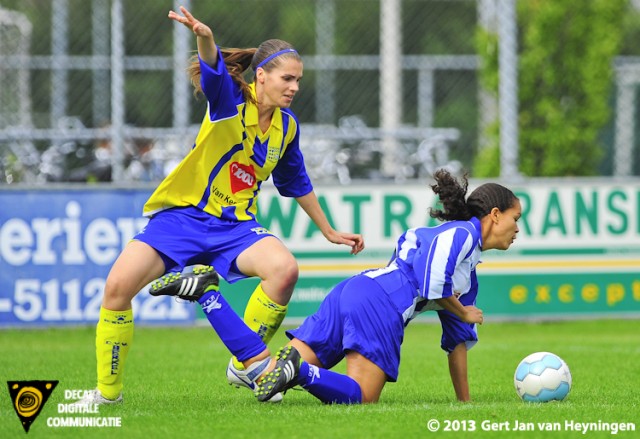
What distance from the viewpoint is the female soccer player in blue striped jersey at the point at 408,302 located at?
602 centimetres

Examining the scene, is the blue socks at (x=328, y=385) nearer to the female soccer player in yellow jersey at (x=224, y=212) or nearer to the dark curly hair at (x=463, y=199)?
the female soccer player in yellow jersey at (x=224, y=212)

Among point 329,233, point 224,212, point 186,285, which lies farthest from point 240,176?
point 186,285

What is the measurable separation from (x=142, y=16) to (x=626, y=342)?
691cm

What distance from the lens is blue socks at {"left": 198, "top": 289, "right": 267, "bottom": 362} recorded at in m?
Answer: 5.79

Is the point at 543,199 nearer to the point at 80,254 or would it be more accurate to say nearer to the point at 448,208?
the point at 80,254

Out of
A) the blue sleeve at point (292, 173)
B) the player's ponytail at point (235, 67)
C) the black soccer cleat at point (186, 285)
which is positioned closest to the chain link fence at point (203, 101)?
the blue sleeve at point (292, 173)

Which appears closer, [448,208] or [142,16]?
[448,208]

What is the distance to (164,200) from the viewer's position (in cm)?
630

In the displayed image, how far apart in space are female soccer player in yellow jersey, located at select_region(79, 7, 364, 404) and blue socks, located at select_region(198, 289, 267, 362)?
0.09 m

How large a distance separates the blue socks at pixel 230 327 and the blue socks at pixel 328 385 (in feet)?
0.83

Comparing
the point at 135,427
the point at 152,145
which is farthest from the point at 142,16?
the point at 135,427

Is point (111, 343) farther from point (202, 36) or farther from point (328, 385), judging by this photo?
point (202, 36)

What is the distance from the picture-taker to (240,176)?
21.0ft

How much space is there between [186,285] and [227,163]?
900 millimetres
